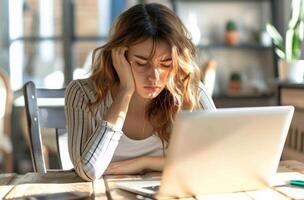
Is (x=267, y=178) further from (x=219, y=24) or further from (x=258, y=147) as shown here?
(x=219, y=24)

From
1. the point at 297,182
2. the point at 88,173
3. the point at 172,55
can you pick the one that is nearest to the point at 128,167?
the point at 88,173

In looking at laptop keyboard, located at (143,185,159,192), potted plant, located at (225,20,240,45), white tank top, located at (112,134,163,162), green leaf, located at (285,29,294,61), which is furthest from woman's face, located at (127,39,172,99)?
potted plant, located at (225,20,240,45)

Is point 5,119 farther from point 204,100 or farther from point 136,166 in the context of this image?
point 136,166

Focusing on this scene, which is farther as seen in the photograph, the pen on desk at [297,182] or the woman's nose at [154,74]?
the woman's nose at [154,74]

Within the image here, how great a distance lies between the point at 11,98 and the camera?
3754 millimetres

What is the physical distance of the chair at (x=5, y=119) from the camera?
3.58 m

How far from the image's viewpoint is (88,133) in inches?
56.0

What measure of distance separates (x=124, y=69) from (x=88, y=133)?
22cm

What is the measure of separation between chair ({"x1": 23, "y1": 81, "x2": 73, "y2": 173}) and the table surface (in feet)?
0.62

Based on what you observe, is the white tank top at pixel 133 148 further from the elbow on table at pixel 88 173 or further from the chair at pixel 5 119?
the chair at pixel 5 119

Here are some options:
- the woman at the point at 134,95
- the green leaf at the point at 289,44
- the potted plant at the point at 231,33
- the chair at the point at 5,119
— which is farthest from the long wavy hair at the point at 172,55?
the potted plant at the point at 231,33

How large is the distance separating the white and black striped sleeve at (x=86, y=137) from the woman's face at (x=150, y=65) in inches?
6.5

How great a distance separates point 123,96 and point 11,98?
253cm

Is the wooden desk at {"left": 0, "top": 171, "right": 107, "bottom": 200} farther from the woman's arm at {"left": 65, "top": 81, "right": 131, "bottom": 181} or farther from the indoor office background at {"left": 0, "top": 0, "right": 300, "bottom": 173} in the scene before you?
the indoor office background at {"left": 0, "top": 0, "right": 300, "bottom": 173}
